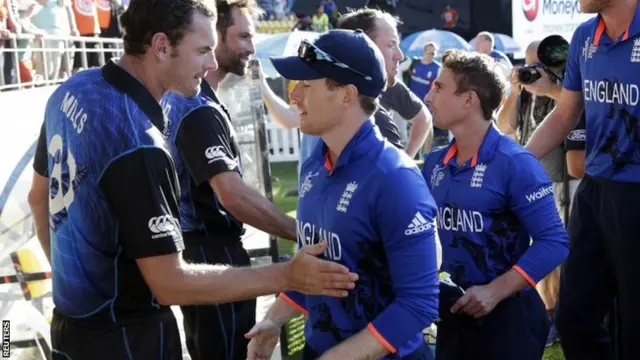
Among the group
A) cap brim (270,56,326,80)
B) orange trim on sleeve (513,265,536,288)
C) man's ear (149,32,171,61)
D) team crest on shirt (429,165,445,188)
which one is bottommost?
orange trim on sleeve (513,265,536,288)

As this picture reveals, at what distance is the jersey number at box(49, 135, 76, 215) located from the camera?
278 cm

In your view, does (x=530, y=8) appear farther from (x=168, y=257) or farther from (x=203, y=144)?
(x=168, y=257)

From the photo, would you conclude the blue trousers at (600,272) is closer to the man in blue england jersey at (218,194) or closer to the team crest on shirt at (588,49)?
the team crest on shirt at (588,49)

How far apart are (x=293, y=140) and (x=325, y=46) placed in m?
14.3

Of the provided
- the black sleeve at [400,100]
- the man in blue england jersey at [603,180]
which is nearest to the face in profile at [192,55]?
the man in blue england jersey at [603,180]

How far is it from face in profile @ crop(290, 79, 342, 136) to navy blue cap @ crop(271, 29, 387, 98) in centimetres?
4

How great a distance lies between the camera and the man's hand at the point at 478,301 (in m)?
3.44

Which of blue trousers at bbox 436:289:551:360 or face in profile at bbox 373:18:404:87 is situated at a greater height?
face in profile at bbox 373:18:404:87

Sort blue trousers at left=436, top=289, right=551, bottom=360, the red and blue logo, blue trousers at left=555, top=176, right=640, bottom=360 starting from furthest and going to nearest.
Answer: the red and blue logo → blue trousers at left=555, top=176, right=640, bottom=360 → blue trousers at left=436, top=289, right=551, bottom=360

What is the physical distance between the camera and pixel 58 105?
9.41 feet

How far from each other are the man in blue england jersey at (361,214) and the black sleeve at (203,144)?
100cm

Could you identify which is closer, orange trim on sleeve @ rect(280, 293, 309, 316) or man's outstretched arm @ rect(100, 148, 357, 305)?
man's outstretched arm @ rect(100, 148, 357, 305)

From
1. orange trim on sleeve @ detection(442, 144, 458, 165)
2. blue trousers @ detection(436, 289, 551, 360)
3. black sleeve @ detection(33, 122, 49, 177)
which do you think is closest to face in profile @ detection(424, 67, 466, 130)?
orange trim on sleeve @ detection(442, 144, 458, 165)

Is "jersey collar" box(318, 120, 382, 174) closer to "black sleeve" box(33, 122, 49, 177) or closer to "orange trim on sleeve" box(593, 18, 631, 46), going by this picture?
"black sleeve" box(33, 122, 49, 177)
